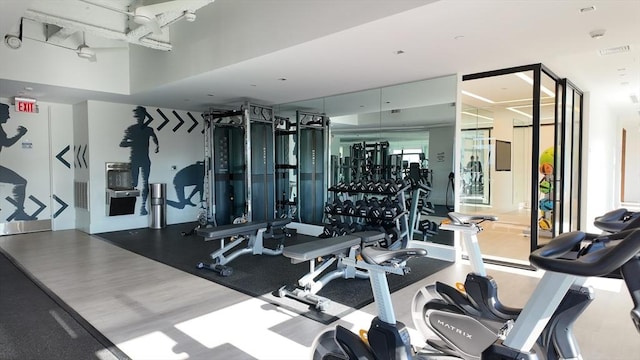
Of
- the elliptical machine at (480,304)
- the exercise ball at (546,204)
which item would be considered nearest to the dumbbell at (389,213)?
the elliptical machine at (480,304)

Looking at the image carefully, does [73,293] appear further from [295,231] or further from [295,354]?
[295,231]

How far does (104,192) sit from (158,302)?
481 cm

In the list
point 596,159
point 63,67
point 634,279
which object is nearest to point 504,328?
point 634,279

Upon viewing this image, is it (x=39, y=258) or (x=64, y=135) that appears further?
(x=64, y=135)

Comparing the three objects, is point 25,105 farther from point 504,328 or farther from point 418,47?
point 504,328

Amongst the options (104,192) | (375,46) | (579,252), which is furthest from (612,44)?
(104,192)

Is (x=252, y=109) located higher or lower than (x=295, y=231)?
higher

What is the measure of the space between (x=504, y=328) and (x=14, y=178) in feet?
27.9

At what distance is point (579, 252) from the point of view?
4.91 ft

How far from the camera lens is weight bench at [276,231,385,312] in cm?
342

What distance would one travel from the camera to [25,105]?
683cm

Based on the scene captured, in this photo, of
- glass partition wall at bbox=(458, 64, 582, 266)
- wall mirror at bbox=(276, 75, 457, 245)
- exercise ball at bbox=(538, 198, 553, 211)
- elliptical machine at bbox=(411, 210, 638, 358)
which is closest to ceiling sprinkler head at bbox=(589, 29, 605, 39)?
glass partition wall at bbox=(458, 64, 582, 266)

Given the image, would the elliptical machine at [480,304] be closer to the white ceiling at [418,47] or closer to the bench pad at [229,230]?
the white ceiling at [418,47]

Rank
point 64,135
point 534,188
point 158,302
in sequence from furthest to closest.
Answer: point 64,135
point 534,188
point 158,302
